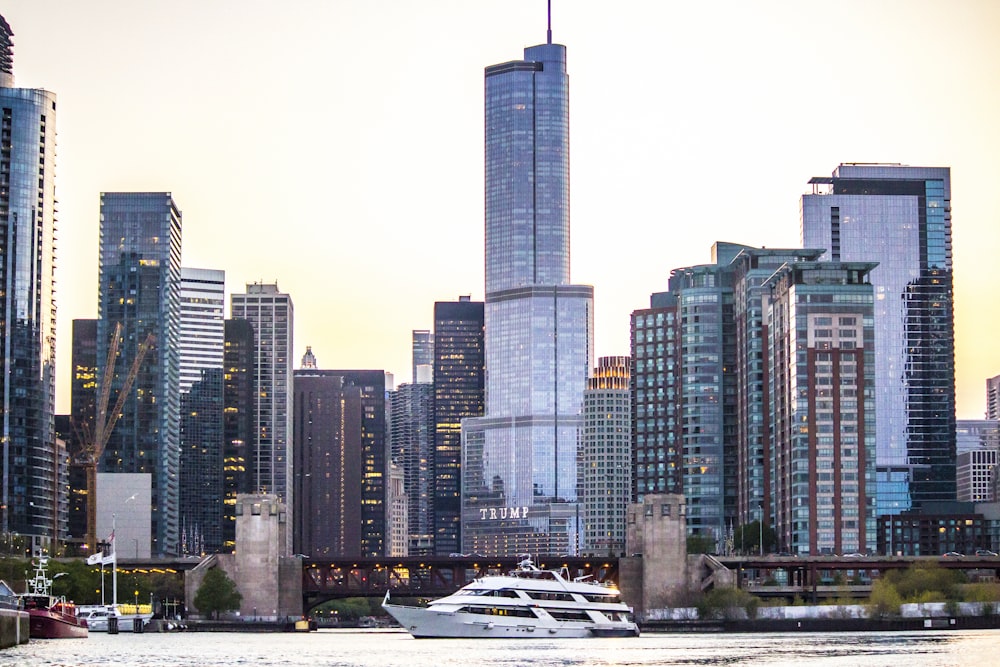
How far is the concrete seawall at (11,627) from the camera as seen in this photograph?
125250 millimetres

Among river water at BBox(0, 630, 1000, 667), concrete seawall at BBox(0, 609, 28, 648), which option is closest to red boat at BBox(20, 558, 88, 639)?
river water at BBox(0, 630, 1000, 667)

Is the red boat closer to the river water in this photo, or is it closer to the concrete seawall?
the river water

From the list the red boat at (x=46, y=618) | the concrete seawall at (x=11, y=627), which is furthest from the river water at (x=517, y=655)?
the concrete seawall at (x=11, y=627)

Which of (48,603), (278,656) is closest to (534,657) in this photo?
(278,656)

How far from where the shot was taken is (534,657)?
168 m

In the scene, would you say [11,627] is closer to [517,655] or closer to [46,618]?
[46,618]

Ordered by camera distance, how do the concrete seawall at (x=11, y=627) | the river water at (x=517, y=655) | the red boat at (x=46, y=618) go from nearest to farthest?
the concrete seawall at (x=11, y=627)
the river water at (x=517, y=655)
the red boat at (x=46, y=618)

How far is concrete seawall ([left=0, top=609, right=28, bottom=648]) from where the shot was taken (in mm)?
125250

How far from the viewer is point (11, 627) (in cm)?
13350

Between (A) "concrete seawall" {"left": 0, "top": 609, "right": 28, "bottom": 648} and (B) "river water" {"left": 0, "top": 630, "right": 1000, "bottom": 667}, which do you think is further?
(B) "river water" {"left": 0, "top": 630, "right": 1000, "bottom": 667}

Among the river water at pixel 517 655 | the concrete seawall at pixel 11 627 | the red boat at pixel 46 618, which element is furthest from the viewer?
the red boat at pixel 46 618

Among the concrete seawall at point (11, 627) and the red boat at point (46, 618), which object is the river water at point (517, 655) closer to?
the red boat at point (46, 618)

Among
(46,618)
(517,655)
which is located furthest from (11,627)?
(517,655)

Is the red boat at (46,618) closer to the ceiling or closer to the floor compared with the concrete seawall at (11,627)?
closer to the floor
